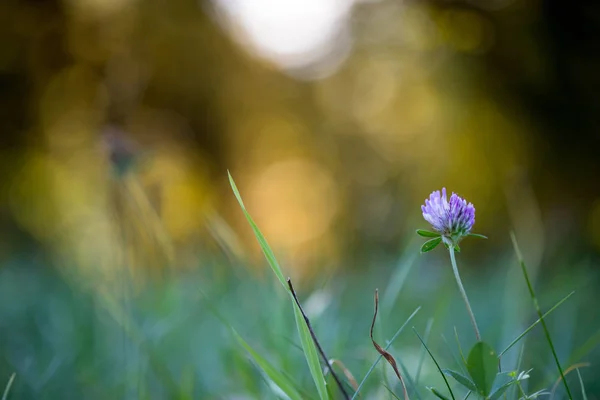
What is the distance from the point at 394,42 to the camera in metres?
8.97

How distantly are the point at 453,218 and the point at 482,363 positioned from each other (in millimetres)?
132

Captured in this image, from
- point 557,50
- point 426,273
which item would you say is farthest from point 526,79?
point 426,273

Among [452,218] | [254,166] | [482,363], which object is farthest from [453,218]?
[254,166]

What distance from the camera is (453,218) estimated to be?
1.65 feet

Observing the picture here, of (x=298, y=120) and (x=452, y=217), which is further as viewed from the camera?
(x=298, y=120)

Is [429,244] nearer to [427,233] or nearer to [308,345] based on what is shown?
[427,233]

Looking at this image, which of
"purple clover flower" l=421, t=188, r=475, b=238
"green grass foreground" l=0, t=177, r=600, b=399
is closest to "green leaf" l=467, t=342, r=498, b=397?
"green grass foreground" l=0, t=177, r=600, b=399

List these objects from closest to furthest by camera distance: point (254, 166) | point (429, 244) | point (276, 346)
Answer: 1. point (429, 244)
2. point (276, 346)
3. point (254, 166)

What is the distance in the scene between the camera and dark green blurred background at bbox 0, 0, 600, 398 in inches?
44.2

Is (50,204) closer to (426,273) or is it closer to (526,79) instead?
(426,273)

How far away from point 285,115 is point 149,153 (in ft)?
31.3

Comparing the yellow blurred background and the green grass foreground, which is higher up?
the yellow blurred background

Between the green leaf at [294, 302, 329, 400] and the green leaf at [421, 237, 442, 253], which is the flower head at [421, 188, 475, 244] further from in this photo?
the green leaf at [294, 302, 329, 400]

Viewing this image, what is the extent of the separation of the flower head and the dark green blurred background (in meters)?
0.36
